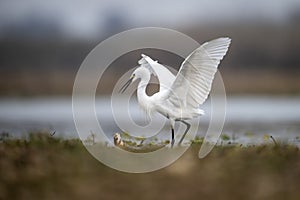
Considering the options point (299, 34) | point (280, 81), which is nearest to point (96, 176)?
point (280, 81)

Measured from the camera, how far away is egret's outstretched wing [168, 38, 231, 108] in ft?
35.5

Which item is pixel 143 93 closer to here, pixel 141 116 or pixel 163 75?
pixel 163 75

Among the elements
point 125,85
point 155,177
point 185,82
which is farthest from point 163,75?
point 155,177

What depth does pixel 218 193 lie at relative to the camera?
8094 millimetres

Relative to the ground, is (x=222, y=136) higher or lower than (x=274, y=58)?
lower

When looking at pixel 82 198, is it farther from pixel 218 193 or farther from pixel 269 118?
pixel 269 118

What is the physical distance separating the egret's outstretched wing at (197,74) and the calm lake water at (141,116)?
1.87 m

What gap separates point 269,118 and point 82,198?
13.3 m

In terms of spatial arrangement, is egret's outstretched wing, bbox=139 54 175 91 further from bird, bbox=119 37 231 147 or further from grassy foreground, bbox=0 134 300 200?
grassy foreground, bbox=0 134 300 200

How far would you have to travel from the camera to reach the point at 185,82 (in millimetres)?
11312

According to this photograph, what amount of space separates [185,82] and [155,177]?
9.34ft

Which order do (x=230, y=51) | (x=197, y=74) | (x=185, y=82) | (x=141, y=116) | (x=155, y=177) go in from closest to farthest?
1. (x=155, y=177)
2. (x=197, y=74)
3. (x=185, y=82)
4. (x=141, y=116)
5. (x=230, y=51)

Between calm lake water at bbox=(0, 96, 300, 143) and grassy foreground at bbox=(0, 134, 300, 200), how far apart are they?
4.01 meters

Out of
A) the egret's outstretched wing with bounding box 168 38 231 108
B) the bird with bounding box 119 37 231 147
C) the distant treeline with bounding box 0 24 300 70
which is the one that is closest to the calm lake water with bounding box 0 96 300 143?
the bird with bounding box 119 37 231 147
